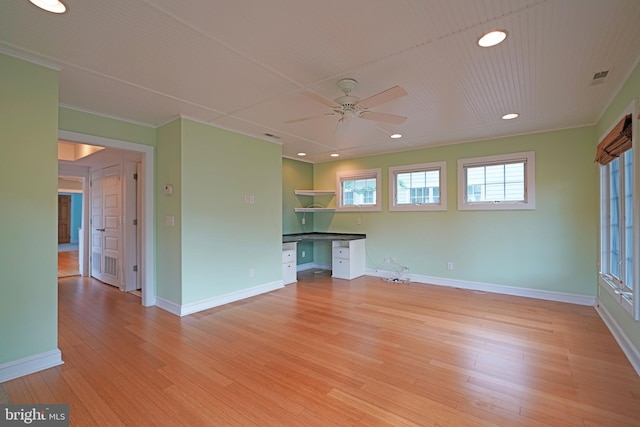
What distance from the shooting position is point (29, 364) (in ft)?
7.70

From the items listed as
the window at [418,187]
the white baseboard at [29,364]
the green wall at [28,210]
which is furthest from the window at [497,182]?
the white baseboard at [29,364]

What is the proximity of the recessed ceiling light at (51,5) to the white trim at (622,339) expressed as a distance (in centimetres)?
473

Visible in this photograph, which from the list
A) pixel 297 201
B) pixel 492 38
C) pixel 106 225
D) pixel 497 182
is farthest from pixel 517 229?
pixel 106 225

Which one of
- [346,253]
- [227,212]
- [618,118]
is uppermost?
Result: [618,118]

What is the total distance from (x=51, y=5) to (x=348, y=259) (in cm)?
498

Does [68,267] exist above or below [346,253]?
below

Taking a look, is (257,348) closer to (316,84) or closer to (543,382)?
(543,382)

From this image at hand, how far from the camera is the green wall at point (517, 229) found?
4074 millimetres

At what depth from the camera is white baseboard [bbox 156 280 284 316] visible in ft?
12.2

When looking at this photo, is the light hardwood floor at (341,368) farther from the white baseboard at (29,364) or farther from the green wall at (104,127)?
the green wall at (104,127)

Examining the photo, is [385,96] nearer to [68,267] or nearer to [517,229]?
[517,229]

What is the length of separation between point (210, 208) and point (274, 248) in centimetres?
135

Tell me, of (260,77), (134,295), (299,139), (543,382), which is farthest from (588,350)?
(134,295)

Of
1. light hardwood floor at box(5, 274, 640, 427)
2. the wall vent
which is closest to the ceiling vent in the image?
light hardwood floor at box(5, 274, 640, 427)
